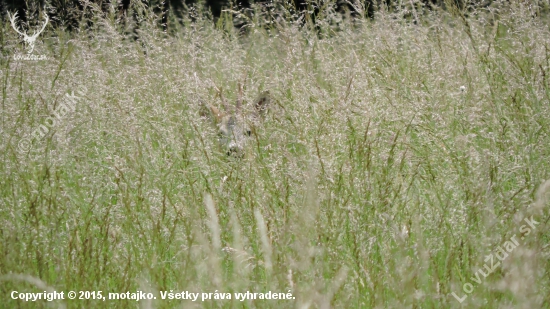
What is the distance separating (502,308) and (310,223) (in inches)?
23.6

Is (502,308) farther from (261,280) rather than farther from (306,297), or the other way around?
(261,280)

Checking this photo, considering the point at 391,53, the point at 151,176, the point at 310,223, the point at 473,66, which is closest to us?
the point at 310,223

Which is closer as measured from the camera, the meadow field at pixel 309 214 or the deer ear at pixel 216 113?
the meadow field at pixel 309 214

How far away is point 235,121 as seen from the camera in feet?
10.5

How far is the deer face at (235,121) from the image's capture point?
9.66 ft

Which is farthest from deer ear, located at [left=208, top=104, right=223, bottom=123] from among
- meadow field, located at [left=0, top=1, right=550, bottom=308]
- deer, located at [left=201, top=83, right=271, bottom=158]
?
meadow field, located at [left=0, top=1, right=550, bottom=308]

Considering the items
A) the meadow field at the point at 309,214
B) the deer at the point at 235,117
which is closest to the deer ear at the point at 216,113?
the deer at the point at 235,117

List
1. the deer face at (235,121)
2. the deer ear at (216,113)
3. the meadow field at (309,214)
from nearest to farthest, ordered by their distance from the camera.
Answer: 1. the meadow field at (309,214)
2. the deer face at (235,121)
3. the deer ear at (216,113)

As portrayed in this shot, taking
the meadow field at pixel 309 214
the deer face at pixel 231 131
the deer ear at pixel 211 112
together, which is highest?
the deer ear at pixel 211 112

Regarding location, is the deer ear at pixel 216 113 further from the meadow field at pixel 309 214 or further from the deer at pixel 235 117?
the meadow field at pixel 309 214

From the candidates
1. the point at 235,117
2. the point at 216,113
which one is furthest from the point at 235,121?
the point at 216,113

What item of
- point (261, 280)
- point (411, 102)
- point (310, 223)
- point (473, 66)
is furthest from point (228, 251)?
point (473, 66)

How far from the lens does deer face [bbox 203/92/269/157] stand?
2.94 metres

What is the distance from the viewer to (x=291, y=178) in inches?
95.1
